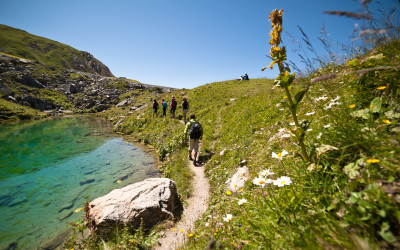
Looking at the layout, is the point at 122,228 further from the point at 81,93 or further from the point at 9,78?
the point at 81,93

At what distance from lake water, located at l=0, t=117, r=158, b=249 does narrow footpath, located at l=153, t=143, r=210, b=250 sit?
4.40 m

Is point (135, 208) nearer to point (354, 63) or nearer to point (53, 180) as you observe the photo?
point (354, 63)

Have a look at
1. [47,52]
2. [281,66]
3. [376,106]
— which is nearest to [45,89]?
[281,66]

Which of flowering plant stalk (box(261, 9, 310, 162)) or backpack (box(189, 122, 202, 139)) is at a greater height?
flowering plant stalk (box(261, 9, 310, 162))

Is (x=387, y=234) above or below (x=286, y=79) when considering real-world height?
below

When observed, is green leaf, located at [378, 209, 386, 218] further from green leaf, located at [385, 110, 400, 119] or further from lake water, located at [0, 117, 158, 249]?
lake water, located at [0, 117, 158, 249]

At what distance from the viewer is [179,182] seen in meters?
9.66

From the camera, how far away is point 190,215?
23.0 feet

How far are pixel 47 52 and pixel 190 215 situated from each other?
217597 millimetres

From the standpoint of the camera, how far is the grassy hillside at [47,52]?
131613 millimetres

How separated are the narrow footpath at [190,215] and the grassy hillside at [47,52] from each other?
172483 millimetres

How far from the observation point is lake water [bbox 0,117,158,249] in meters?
7.48

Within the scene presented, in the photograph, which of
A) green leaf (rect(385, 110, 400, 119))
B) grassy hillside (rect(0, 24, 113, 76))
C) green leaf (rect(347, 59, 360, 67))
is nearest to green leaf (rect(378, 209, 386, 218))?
green leaf (rect(385, 110, 400, 119))

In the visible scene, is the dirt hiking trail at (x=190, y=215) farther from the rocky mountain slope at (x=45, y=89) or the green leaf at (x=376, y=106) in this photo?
the rocky mountain slope at (x=45, y=89)
